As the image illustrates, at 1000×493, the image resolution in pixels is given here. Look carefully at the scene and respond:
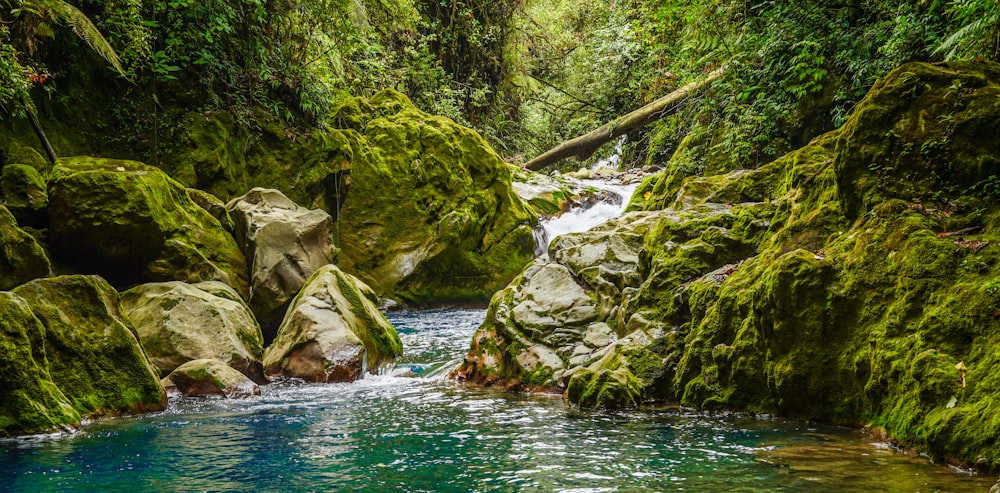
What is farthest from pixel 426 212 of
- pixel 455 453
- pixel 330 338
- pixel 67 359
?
pixel 455 453

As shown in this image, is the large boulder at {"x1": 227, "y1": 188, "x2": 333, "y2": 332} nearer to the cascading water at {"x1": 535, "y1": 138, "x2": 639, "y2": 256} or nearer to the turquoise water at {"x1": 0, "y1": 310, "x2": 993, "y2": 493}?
the turquoise water at {"x1": 0, "y1": 310, "x2": 993, "y2": 493}

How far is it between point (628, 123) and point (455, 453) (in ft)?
44.0

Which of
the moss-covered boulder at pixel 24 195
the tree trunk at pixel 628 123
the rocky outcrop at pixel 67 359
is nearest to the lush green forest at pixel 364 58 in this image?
the tree trunk at pixel 628 123

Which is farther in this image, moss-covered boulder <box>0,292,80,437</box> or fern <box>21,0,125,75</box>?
fern <box>21,0,125,75</box>

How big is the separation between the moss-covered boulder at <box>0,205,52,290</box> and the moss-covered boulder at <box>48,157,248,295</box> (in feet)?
3.63

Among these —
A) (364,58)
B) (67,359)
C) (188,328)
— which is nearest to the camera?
(67,359)

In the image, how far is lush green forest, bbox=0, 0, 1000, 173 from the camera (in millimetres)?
9180

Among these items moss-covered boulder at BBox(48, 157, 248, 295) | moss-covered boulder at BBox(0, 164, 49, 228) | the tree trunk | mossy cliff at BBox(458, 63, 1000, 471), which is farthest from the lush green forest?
mossy cliff at BBox(458, 63, 1000, 471)

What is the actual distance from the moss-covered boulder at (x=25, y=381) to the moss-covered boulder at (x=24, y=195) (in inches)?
149

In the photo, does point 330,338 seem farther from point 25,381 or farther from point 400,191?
point 400,191

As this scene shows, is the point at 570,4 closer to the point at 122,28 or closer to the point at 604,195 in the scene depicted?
the point at 604,195

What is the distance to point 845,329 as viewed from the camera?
5832mm

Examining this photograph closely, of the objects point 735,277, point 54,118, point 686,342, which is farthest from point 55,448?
point 54,118

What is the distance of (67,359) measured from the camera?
7.11 meters
